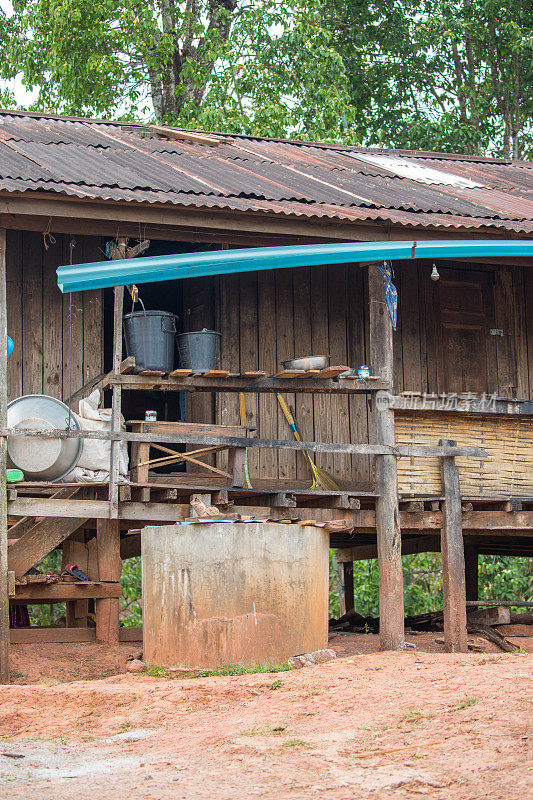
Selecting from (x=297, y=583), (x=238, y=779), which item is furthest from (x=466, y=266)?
(x=238, y=779)

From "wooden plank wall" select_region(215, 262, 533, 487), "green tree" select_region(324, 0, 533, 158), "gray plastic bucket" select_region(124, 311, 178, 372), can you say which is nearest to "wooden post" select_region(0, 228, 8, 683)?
"gray plastic bucket" select_region(124, 311, 178, 372)

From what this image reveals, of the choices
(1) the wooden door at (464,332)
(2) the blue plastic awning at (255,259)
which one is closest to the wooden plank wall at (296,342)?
(1) the wooden door at (464,332)

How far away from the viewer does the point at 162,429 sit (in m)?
10.5

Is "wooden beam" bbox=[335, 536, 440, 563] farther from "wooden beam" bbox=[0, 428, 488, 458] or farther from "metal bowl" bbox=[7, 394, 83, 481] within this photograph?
"metal bowl" bbox=[7, 394, 83, 481]

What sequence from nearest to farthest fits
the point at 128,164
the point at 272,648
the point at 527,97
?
the point at 272,648
the point at 128,164
the point at 527,97

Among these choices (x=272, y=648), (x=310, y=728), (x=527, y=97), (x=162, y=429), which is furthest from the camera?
(x=527, y=97)

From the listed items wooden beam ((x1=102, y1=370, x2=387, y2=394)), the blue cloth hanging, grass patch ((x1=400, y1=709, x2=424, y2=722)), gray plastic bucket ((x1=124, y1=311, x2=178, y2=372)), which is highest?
the blue cloth hanging

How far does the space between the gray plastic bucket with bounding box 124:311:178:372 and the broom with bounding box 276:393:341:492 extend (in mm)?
1958

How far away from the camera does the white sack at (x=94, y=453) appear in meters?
10.5

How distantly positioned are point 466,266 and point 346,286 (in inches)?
59.8

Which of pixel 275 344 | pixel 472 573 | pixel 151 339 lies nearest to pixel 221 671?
pixel 151 339

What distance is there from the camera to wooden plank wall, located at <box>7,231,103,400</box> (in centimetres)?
1141

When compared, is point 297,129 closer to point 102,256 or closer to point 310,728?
point 102,256

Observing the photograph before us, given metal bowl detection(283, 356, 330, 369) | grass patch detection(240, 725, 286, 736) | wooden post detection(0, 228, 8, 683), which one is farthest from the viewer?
metal bowl detection(283, 356, 330, 369)
